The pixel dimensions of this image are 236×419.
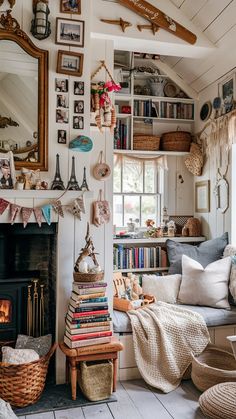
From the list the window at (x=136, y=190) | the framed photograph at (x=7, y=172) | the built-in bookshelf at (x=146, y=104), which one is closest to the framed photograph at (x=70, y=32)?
the framed photograph at (x=7, y=172)

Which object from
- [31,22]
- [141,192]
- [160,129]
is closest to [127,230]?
[141,192]

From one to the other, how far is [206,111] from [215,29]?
2.86 feet

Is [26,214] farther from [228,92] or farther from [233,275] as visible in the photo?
[228,92]

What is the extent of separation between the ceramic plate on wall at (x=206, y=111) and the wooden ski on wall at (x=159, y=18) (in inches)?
29.9

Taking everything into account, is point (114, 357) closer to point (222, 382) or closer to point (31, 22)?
point (222, 382)

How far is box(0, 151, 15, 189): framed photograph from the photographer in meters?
2.59

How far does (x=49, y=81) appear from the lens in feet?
9.09

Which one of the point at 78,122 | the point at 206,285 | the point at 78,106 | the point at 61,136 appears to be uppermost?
the point at 78,106

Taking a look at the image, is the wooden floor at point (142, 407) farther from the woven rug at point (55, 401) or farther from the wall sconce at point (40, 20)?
the wall sconce at point (40, 20)

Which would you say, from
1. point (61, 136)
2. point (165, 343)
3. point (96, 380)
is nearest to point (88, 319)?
point (96, 380)

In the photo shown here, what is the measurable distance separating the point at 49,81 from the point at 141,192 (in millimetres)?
1799

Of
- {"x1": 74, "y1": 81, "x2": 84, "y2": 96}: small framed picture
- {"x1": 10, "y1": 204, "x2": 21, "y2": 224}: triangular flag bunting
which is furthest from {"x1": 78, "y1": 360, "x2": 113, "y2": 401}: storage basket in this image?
{"x1": 74, "y1": 81, "x2": 84, "y2": 96}: small framed picture

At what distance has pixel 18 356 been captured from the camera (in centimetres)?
244

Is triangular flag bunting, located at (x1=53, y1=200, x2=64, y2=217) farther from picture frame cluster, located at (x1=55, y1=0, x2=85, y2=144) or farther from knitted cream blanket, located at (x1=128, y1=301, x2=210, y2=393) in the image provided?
knitted cream blanket, located at (x1=128, y1=301, x2=210, y2=393)
